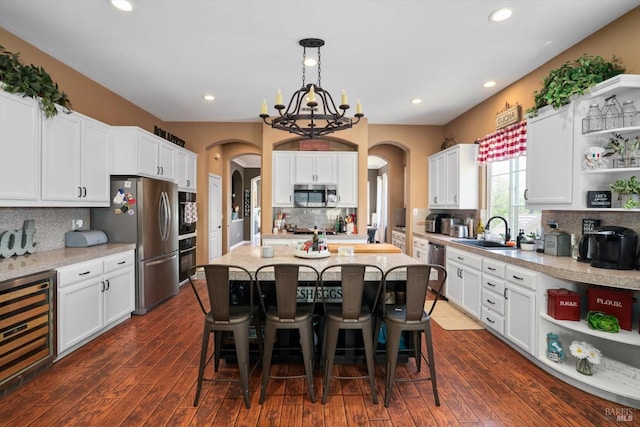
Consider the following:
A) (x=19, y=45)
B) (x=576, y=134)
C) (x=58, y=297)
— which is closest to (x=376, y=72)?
(x=576, y=134)

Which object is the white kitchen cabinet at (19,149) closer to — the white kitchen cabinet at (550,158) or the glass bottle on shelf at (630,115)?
the white kitchen cabinet at (550,158)

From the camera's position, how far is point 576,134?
2.74 metres

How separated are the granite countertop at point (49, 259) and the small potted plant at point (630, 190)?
4496 millimetres

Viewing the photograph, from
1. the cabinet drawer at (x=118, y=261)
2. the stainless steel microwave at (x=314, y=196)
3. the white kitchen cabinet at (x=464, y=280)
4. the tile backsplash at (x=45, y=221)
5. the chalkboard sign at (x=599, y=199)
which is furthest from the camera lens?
the stainless steel microwave at (x=314, y=196)

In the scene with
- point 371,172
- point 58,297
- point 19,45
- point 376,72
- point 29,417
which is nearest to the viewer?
point 29,417

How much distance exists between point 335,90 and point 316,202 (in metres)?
2.00

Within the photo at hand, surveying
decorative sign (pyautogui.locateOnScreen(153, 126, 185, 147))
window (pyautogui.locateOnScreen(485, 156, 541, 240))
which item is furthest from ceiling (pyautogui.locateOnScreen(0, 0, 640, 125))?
window (pyautogui.locateOnScreen(485, 156, 541, 240))

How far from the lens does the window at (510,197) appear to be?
397 cm

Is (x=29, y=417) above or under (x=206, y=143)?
under

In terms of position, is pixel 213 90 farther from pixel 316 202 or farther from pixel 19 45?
pixel 316 202

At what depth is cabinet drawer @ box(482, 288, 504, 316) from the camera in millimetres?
3219

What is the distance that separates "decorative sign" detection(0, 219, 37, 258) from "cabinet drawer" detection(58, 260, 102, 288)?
499 millimetres

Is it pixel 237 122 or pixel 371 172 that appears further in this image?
pixel 371 172

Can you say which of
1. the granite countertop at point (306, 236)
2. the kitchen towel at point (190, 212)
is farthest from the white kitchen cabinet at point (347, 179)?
the kitchen towel at point (190, 212)
